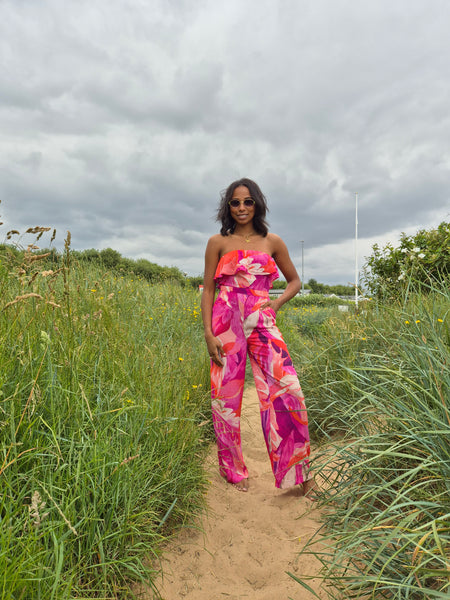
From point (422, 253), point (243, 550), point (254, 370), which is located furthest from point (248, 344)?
point (422, 253)

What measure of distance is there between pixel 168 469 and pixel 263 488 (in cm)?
117

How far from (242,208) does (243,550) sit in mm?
2505

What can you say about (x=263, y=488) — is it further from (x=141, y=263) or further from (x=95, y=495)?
(x=141, y=263)

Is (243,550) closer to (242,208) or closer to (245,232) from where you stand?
(245,232)

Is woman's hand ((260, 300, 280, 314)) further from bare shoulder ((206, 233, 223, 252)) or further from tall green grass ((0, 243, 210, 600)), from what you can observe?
tall green grass ((0, 243, 210, 600))

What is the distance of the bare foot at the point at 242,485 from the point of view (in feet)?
10.0

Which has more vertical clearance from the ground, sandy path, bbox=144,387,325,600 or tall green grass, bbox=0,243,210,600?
tall green grass, bbox=0,243,210,600

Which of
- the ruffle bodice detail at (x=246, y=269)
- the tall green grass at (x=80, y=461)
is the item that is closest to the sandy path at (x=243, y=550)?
the tall green grass at (x=80, y=461)

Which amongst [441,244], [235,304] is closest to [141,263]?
[441,244]

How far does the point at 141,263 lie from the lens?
17.7 m

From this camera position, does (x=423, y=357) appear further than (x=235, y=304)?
No

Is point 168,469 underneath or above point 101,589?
above

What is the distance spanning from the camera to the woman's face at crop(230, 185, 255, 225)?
329cm

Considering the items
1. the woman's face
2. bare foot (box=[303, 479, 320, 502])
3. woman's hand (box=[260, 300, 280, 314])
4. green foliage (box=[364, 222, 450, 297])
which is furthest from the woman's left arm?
green foliage (box=[364, 222, 450, 297])
